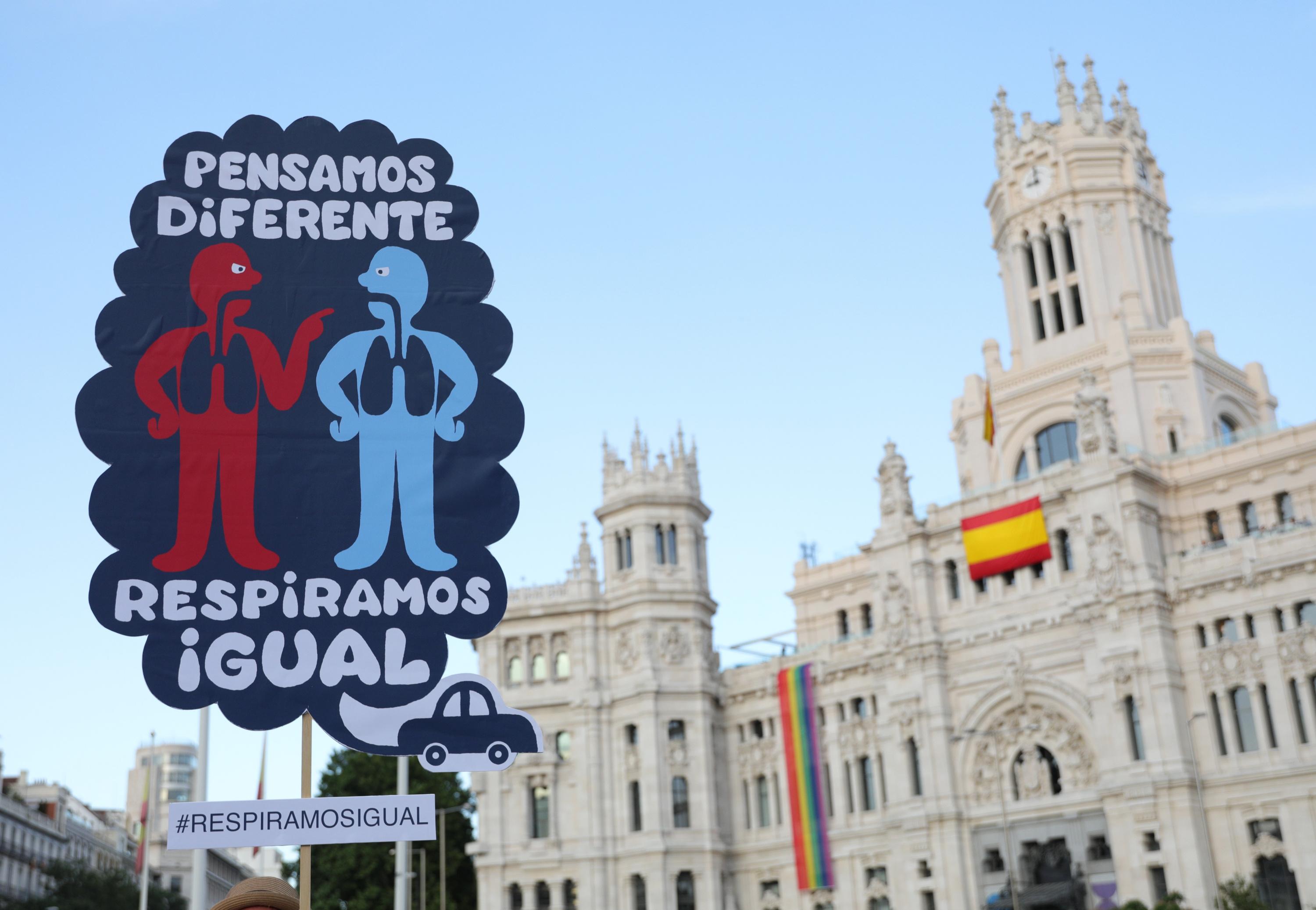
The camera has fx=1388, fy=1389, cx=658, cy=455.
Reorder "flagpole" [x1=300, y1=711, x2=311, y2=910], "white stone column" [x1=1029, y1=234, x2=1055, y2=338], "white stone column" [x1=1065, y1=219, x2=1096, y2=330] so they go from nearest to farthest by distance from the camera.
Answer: "flagpole" [x1=300, y1=711, x2=311, y2=910]
"white stone column" [x1=1065, y1=219, x2=1096, y2=330]
"white stone column" [x1=1029, y1=234, x2=1055, y2=338]

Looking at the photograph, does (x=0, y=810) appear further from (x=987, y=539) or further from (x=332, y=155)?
(x=332, y=155)

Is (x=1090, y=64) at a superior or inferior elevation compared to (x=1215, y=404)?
superior

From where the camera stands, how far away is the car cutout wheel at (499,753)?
10906 mm

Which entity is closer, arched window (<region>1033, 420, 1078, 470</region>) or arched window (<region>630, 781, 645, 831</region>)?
arched window (<region>1033, 420, 1078, 470</region>)

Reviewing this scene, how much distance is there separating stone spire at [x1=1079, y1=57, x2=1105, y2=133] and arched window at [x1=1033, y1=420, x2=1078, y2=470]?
55.2 feet

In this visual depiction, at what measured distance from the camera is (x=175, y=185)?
12117 millimetres

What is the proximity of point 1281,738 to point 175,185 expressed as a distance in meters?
51.2

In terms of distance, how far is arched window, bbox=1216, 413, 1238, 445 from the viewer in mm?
66812

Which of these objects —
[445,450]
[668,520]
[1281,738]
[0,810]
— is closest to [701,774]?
[668,520]

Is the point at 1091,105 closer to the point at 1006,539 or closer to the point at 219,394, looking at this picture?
the point at 1006,539

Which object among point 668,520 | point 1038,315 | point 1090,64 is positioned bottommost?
point 668,520

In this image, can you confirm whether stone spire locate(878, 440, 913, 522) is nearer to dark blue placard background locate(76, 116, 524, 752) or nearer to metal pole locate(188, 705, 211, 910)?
metal pole locate(188, 705, 211, 910)

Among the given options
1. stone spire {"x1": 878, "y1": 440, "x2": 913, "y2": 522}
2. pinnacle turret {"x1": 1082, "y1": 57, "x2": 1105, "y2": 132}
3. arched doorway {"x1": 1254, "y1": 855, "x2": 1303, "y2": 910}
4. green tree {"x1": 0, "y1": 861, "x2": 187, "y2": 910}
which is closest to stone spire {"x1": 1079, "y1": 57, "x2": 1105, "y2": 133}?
pinnacle turret {"x1": 1082, "y1": 57, "x2": 1105, "y2": 132}

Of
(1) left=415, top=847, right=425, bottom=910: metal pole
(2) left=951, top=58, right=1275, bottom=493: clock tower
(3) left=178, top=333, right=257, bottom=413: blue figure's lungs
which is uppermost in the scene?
(2) left=951, top=58, right=1275, bottom=493: clock tower
